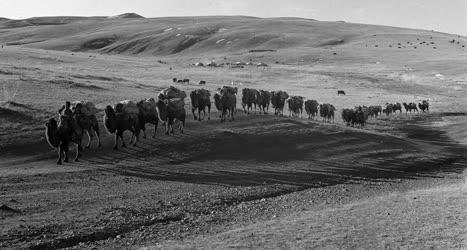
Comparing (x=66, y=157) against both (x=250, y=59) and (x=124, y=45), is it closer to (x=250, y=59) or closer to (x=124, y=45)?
(x=250, y=59)

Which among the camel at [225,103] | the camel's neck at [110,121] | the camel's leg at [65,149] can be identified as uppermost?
the camel at [225,103]

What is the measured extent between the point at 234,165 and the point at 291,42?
399 feet

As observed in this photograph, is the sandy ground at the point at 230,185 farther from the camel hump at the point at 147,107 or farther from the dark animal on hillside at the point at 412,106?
the dark animal on hillside at the point at 412,106

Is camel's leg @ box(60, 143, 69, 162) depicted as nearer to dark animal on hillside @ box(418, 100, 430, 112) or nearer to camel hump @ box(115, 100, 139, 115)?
camel hump @ box(115, 100, 139, 115)

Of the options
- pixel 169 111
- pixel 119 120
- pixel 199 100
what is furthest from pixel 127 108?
pixel 199 100

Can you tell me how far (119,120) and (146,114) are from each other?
1903 millimetres

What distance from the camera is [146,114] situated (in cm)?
2550

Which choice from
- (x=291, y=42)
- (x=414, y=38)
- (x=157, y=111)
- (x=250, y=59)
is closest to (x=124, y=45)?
(x=291, y=42)

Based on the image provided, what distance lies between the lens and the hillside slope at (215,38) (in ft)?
451

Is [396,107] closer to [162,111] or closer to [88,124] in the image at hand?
[162,111]

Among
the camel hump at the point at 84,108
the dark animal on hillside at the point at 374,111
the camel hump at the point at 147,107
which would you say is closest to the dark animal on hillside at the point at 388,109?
the dark animal on hillside at the point at 374,111

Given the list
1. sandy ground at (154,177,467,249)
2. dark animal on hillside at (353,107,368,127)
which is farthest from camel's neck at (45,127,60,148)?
dark animal on hillside at (353,107,368,127)

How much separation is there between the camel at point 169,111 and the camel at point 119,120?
233cm

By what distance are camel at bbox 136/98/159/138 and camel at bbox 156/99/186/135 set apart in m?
0.69
